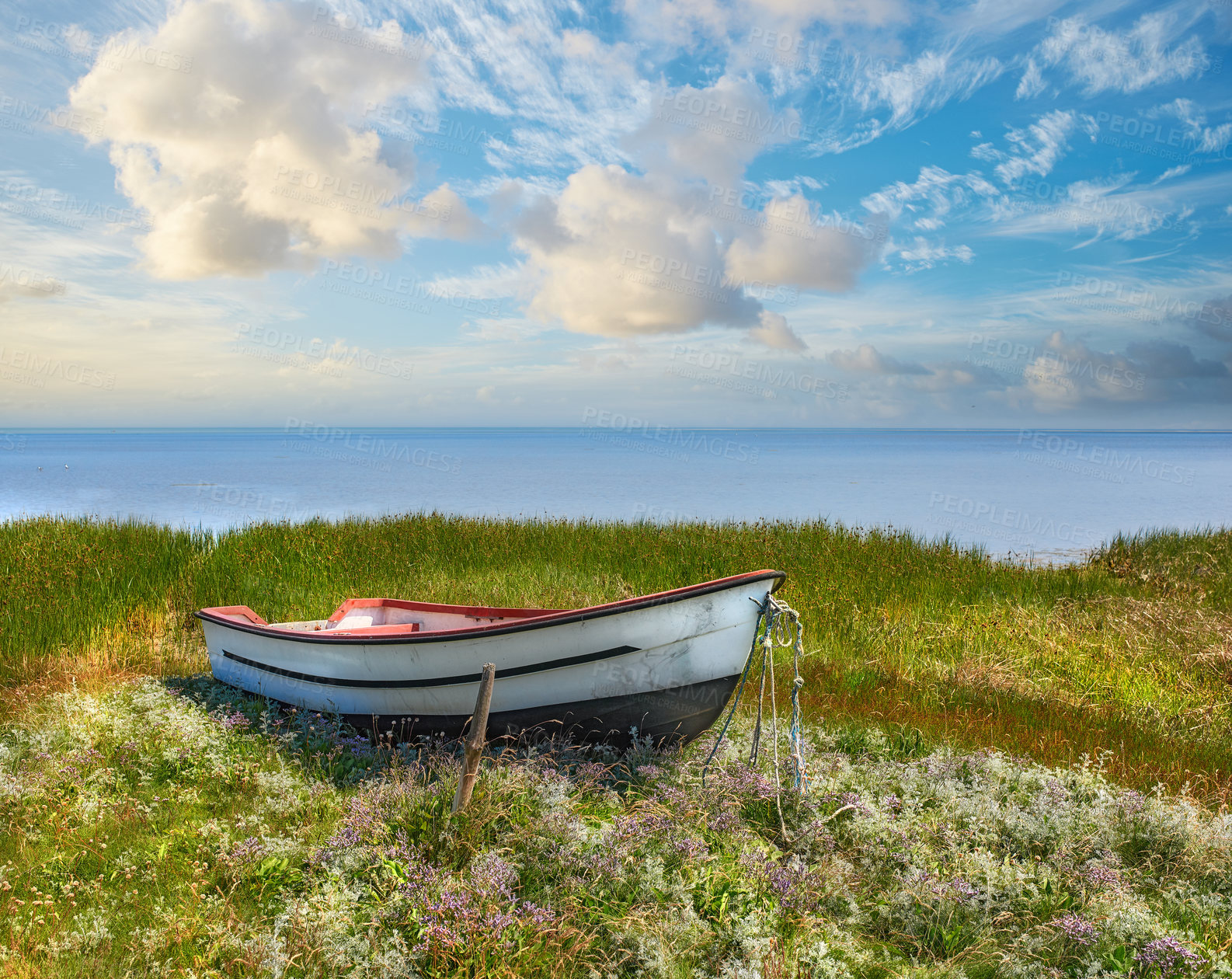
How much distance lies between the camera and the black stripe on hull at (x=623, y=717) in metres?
6.21

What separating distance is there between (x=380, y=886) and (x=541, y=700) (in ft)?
6.98

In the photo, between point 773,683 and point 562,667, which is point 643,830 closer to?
→ point 773,683

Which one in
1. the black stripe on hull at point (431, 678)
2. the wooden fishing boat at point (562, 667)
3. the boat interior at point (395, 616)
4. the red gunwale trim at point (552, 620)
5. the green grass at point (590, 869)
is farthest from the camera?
the boat interior at point (395, 616)

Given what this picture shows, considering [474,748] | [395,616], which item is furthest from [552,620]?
[395,616]

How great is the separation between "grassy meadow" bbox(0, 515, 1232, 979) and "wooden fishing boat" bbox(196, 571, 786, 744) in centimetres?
33

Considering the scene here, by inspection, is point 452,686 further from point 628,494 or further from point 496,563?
point 628,494

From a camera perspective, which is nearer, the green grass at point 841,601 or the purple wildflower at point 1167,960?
the purple wildflower at point 1167,960

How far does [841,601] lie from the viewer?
12.2m

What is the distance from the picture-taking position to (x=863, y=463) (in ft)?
291

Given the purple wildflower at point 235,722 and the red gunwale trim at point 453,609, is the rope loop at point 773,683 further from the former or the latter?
the purple wildflower at point 235,722

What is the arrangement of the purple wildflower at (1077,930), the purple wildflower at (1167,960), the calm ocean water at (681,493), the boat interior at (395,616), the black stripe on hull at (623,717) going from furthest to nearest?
1. the calm ocean water at (681,493)
2. the boat interior at (395,616)
3. the black stripe on hull at (623,717)
4. the purple wildflower at (1077,930)
5. the purple wildflower at (1167,960)

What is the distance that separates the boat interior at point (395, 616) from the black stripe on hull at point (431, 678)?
2.20 ft

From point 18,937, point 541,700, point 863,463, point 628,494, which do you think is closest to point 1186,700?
point 541,700

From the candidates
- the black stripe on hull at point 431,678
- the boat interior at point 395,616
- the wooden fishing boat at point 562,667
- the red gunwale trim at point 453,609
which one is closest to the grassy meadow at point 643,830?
the wooden fishing boat at point 562,667
